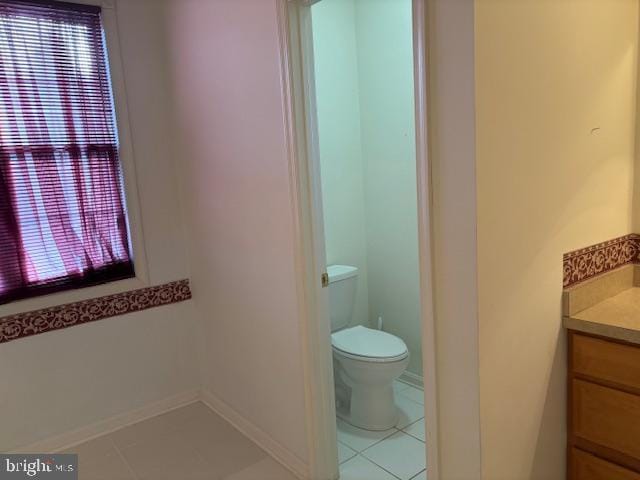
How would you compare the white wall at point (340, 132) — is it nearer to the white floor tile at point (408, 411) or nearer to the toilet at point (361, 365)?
the toilet at point (361, 365)

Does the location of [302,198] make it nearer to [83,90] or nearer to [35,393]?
[83,90]

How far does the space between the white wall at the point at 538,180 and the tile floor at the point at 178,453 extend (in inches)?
43.5

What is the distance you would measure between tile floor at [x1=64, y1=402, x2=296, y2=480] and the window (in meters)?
0.84

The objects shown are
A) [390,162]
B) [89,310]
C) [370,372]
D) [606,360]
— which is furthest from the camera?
[390,162]

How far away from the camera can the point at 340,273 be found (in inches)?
109

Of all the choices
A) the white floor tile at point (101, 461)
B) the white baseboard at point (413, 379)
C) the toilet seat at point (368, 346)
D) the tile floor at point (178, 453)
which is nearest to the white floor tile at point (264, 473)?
the tile floor at point (178, 453)

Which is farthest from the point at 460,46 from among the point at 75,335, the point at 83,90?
the point at 75,335

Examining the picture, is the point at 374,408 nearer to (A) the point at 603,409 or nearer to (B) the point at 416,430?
(B) the point at 416,430

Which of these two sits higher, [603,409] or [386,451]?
[603,409]

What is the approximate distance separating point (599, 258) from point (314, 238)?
3.51 feet

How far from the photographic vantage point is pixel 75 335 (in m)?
2.52

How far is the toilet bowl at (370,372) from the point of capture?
2.43m

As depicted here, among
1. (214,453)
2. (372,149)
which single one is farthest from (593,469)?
(372,149)

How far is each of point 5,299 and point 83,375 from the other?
0.55m
